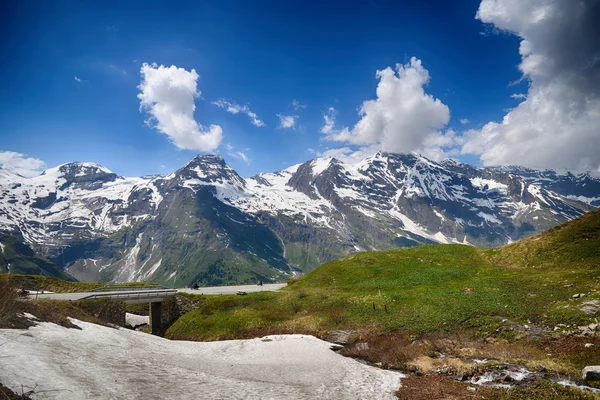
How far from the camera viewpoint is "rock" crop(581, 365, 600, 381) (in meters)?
18.9

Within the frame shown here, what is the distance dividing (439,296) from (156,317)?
41.1 meters

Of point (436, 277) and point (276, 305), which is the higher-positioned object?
point (436, 277)

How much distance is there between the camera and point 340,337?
115 feet

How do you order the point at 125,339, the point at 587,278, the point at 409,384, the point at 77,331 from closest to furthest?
the point at 409,384, the point at 77,331, the point at 125,339, the point at 587,278

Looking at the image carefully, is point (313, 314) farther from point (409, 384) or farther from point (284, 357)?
point (409, 384)

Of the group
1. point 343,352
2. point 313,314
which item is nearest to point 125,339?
point 343,352

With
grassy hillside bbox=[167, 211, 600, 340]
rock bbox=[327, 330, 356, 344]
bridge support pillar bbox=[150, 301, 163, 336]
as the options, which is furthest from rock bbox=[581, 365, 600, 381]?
bridge support pillar bbox=[150, 301, 163, 336]

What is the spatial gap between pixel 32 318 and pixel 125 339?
7265 millimetres

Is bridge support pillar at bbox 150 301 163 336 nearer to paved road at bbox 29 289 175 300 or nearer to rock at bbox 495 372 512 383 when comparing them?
paved road at bbox 29 289 175 300

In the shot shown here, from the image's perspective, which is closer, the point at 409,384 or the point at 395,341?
the point at 409,384

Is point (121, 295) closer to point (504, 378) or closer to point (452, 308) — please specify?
point (452, 308)

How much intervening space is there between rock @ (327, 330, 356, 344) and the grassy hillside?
1.22m

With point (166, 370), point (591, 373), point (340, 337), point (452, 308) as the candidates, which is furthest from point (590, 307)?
point (166, 370)

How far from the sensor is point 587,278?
37750 millimetres
